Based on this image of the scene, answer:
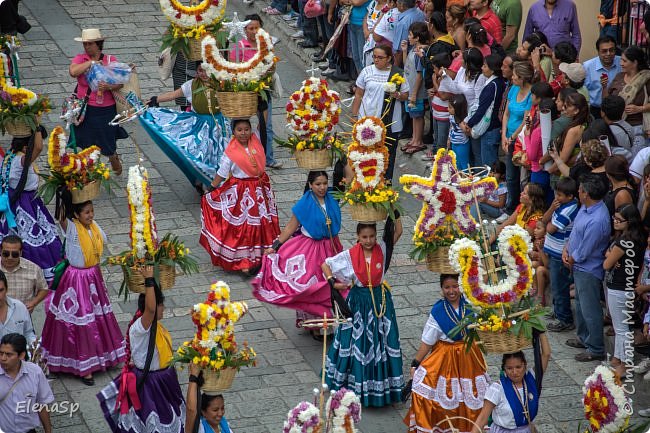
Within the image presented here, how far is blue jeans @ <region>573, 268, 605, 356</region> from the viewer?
1274cm

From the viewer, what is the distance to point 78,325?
12.5 metres

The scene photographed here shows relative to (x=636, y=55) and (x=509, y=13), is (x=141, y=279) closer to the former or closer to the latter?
(x=636, y=55)

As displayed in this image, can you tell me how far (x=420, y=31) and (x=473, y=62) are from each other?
1312 mm

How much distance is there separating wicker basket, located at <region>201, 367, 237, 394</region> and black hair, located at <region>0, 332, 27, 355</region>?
171cm

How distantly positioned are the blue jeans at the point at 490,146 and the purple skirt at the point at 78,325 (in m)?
5.32

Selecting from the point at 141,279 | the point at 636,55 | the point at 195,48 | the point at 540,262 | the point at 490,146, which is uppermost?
the point at 636,55

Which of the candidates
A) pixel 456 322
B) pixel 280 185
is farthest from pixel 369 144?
pixel 280 185

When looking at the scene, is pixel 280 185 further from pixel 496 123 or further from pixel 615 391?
pixel 615 391

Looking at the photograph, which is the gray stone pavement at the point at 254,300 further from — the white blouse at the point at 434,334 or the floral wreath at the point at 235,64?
the floral wreath at the point at 235,64

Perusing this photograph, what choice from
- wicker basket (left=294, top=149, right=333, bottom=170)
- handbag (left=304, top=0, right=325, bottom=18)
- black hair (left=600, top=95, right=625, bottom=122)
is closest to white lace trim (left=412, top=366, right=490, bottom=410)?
wicker basket (left=294, top=149, right=333, bottom=170)

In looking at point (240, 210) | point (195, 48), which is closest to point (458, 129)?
point (240, 210)

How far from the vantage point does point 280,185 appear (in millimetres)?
17062

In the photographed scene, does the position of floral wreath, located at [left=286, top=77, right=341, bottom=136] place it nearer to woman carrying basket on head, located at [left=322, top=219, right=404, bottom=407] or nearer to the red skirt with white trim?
woman carrying basket on head, located at [left=322, top=219, right=404, bottom=407]

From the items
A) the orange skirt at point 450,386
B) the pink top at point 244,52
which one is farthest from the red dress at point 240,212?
the orange skirt at point 450,386
